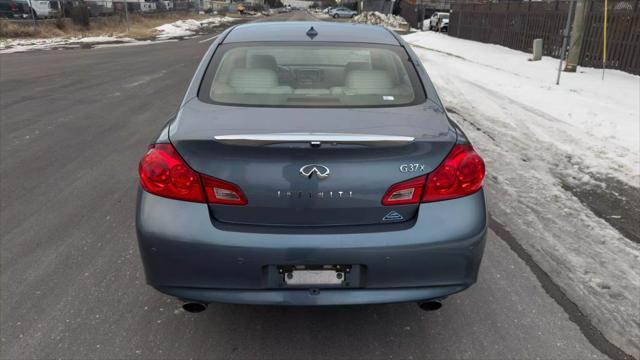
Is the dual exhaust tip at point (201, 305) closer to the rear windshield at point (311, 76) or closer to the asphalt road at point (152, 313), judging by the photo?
the asphalt road at point (152, 313)

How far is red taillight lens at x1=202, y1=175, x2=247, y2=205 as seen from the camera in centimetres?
233

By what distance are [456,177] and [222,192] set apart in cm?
114

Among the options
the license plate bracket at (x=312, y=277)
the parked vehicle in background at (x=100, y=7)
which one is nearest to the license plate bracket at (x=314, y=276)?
the license plate bracket at (x=312, y=277)

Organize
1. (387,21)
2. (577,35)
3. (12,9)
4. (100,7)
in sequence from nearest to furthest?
(577,35) → (12,9) → (100,7) → (387,21)

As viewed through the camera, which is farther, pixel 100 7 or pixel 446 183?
pixel 100 7

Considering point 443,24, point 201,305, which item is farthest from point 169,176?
point 443,24

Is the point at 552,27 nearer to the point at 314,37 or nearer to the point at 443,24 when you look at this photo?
the point at 314,37

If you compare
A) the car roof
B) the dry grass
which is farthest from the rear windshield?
the dry grass

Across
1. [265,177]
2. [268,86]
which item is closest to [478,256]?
[265,177]

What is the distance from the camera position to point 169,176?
7.87ft

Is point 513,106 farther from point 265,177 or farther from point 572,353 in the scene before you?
point 265,177

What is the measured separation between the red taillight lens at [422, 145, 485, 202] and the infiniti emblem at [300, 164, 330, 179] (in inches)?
19.8

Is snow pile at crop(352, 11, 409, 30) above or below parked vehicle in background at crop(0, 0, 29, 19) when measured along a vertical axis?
below

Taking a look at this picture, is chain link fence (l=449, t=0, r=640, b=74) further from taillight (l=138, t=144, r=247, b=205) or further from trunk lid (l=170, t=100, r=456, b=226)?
taillight (l=138, t=144, r=247, b=205)
